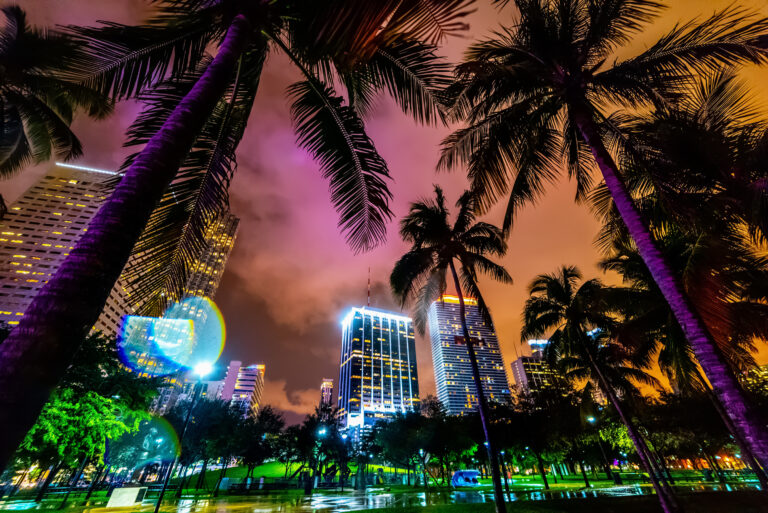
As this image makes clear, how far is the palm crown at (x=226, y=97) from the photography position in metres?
3.66

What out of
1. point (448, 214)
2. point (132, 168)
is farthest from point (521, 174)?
point (132, 168)

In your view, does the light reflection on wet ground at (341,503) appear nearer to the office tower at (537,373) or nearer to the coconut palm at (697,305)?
the office tower at (537,373)

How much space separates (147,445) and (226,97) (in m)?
41.0

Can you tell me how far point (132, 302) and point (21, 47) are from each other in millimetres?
8132

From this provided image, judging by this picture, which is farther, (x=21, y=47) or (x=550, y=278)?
(x=550, y=278)

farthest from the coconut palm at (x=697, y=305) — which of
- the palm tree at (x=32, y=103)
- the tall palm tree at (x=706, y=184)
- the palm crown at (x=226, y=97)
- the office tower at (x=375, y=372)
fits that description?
the office tower at (x=375, y=372)

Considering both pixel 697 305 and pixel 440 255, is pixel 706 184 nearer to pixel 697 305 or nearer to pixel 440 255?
pixel 697 305

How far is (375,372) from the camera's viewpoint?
518ft

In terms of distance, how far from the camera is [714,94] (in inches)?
229

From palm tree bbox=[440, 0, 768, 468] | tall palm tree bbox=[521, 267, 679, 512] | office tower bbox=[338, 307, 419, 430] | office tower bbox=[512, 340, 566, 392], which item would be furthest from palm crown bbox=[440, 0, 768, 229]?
office tower bbox=[338, 307, 419, 430]

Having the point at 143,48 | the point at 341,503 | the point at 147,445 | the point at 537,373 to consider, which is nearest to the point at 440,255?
the point at 143,48

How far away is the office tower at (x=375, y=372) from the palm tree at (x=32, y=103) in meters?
137

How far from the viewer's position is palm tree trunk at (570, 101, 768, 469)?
11.8 feet

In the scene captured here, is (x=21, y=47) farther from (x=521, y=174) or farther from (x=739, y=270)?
(x=739, y=270)
